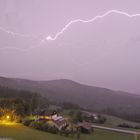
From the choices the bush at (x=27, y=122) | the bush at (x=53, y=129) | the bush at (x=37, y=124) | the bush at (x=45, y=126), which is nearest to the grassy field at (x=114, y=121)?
the bush at (x=27, y=122)

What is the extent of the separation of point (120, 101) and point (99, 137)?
45357mm

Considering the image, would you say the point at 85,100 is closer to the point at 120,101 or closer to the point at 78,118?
the point at 120,101

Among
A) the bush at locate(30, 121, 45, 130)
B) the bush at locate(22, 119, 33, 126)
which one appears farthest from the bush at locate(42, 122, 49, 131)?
the bush at locate(22, 119, 33, 126)

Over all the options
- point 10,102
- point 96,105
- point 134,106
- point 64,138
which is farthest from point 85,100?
point 64,138

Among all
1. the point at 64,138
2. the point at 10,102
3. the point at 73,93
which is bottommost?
the point at 64,138

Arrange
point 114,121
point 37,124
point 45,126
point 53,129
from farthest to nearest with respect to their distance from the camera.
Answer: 1. point 114,121
2. point 37,124
3. point 45,126
4. point 53,129

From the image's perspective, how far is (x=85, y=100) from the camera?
78.4m

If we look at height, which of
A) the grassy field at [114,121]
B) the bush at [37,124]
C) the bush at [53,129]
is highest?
the grassy field at [114,121]

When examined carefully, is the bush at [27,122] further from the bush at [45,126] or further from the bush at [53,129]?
the bush at [53,129]

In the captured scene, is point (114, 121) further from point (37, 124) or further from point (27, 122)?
point (37, 124)

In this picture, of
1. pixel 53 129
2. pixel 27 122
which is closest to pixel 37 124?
pixel 53 129

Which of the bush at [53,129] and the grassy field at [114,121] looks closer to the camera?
the bush at [53,129]

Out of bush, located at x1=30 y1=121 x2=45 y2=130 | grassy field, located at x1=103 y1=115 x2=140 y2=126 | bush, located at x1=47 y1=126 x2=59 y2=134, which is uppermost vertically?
grassy field, located at x1=103 y1=115 x2=140 y2=126

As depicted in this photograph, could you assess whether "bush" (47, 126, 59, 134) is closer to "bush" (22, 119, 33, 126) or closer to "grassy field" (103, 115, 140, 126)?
"bush" (22, 119, 33, 126)
